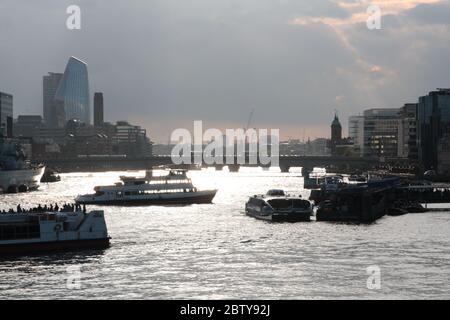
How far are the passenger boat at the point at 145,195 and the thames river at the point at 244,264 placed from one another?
3528 centimetres

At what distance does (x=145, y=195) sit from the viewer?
379ft

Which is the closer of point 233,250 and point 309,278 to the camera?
point 309,278

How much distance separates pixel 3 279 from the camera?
1754 inches

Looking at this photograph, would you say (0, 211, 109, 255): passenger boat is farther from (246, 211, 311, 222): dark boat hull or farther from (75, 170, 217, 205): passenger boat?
(75, 170, 217, 205): passenger boat

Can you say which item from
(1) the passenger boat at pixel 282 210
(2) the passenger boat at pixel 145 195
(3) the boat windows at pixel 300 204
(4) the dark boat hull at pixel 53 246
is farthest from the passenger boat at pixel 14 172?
(4) the dark boat hull at pixel 53 246

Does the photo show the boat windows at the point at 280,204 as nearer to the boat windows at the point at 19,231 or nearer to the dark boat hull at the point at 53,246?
the dark boat hull at the point at 53,246

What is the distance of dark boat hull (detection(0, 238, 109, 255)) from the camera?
183 ft

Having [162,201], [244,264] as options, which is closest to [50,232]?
[244,264]

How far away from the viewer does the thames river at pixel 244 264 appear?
1550 inches

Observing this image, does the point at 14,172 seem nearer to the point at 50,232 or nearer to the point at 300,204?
the point at 300,204
